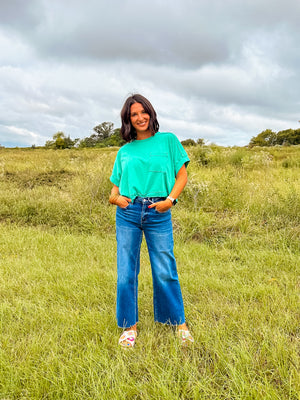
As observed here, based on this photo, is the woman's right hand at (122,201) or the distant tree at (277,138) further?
the distant tree at (277,138)

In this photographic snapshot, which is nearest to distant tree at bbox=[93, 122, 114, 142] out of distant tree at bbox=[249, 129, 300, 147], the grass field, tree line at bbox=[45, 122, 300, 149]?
tree line at bbox=[45, 122, 300, 149]

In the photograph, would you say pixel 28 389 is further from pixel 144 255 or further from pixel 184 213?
pixel 184 213

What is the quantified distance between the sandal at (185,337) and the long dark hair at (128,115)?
1.50m

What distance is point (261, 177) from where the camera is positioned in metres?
8.55

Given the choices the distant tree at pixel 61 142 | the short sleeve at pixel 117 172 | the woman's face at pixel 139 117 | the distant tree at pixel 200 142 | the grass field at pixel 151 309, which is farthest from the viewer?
the distant tree at pixel 61 142

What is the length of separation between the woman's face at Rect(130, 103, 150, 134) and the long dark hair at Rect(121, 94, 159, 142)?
2 centimetres

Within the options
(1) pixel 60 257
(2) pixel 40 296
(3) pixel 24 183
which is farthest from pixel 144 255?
(3) pixel 24 183

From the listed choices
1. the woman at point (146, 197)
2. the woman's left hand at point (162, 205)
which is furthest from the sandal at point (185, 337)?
the woman's left hand at point (162, 205)

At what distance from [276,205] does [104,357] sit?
166 inches

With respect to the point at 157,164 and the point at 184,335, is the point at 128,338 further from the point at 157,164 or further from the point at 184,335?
the point at 157,164

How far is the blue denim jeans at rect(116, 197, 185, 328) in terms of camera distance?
2.06 m

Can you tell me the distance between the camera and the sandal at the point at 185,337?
6.99 feet

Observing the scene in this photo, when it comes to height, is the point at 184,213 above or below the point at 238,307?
above

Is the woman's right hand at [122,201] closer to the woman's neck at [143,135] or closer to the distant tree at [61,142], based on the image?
the woman's neck at [143,135]
